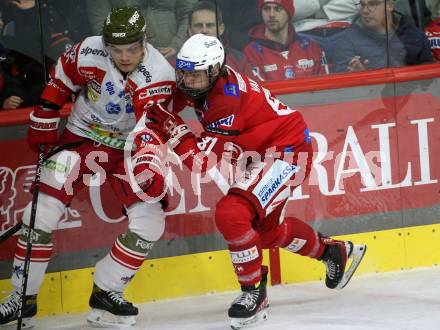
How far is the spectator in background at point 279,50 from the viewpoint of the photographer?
5.96m

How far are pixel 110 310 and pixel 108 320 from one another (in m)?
0.06

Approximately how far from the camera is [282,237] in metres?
5.55

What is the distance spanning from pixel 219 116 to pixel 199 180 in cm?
76

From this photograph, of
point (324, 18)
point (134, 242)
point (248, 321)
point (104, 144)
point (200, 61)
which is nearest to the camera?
point (200, 61)

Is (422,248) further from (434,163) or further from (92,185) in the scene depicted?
(92,185)

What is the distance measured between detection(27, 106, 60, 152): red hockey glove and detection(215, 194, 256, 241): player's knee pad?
87cm

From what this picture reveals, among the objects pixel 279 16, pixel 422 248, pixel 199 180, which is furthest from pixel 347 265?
pixel 279 16

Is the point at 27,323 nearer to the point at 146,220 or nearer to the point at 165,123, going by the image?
the point at 146,220

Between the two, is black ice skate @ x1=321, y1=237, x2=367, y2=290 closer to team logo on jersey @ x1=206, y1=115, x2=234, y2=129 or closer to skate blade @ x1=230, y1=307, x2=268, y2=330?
skate blade @ x1=230, y1=307, x2=268, y2=330

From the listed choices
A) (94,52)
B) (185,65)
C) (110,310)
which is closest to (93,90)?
(94,52)

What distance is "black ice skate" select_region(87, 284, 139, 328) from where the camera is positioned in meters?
5.46

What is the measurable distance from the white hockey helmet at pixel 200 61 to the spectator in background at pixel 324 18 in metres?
0.89

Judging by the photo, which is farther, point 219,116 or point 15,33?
point 15,33

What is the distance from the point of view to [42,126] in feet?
17.7
